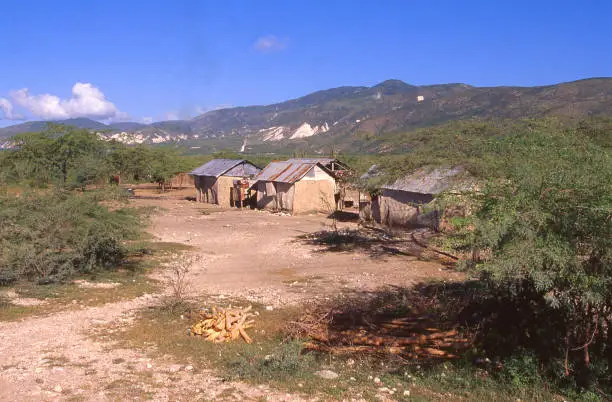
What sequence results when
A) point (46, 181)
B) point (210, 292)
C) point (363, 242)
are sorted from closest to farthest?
point (210, 292), point (46, 181), point (363, 242)

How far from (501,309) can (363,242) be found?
10738 mm

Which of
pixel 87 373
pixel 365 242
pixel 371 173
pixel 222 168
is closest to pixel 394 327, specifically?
pixel 87 373

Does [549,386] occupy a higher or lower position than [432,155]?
lower

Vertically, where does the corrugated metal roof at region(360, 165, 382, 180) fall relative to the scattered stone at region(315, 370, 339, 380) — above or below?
above

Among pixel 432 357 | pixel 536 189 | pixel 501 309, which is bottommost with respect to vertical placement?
pixel 432 357

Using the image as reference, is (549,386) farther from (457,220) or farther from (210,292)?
(210,292)

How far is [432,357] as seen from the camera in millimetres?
8367

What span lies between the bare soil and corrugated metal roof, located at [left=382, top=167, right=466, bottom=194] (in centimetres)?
240

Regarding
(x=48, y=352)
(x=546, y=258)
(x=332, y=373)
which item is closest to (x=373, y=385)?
(x=332, y=373)

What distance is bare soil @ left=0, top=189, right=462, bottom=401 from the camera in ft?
23.2

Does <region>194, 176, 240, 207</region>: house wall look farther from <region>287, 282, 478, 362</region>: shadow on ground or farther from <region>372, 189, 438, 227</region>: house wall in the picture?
<region>287, 282, 478, 362</region>: shadow on ground

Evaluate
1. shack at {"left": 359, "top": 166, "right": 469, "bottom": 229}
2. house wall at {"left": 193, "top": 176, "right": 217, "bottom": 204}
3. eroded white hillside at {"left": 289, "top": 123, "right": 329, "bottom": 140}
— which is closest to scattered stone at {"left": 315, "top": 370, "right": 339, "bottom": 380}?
shack at {"left": 359, "top": 166, "right": 469, "bottom": 229}

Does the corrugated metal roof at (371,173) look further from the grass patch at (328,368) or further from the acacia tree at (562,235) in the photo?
the acacia tree at (562,235)

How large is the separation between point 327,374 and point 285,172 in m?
25.0
